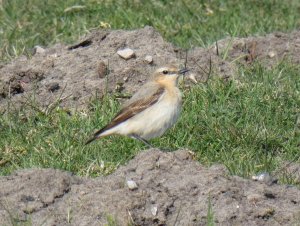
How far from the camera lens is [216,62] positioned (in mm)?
11688

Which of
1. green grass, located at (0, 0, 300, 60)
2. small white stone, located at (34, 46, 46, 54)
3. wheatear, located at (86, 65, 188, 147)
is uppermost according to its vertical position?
wheatear, located at (86, 65, 188, 147)

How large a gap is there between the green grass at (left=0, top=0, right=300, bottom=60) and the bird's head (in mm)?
2702

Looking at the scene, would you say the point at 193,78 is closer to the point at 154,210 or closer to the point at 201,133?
the point at 201,133

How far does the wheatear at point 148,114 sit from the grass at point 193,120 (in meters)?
0.22

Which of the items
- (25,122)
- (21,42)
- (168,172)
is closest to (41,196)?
(168,172)

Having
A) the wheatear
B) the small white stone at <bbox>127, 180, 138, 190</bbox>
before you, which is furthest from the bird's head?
the small white stone at <bbox>127, 180, 138, 190</bbox>

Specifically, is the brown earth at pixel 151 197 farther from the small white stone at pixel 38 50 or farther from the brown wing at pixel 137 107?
the small white stone at pixel 38 50

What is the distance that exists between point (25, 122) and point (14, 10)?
13.8 feet

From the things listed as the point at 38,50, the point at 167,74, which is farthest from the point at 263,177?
the point at 38,50

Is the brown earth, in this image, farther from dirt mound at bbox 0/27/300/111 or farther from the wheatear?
dirt mound at bbox 0/27/300/111

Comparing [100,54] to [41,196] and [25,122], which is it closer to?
[25,122]

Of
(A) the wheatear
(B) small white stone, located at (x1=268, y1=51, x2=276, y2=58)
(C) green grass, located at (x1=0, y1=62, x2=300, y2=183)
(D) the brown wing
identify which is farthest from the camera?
(B) small white stone, located at (x1=268, y1=51, x2=276, y2=58)

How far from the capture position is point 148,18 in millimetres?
13836

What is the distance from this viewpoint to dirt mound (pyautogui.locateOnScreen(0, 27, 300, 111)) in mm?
11078
